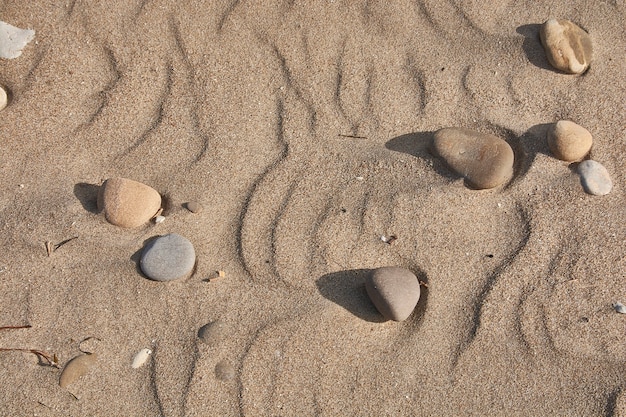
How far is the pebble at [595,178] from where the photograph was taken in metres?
2.15

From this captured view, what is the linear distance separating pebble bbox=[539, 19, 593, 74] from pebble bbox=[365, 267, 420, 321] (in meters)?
1.20

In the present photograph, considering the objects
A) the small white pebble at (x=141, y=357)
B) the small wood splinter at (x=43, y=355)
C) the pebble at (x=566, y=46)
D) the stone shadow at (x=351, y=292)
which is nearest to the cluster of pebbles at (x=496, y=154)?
the pebble at (x=566, y=46)

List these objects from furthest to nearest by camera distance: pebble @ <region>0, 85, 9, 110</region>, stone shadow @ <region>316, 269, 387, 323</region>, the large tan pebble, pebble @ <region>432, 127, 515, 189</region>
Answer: pebble @ <region>0, 85, 9, 110</region>
pebble @ <region>432, 127, 515, 189</region>
stone shadow @ <region>316, 269, 387, 323</region>
the large tan pebble

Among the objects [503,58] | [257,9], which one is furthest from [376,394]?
[257,9]

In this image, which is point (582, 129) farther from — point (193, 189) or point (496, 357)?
point (193, 189)

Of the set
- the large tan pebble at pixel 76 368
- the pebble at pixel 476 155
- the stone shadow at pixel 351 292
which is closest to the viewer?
the large tan pebble at pixel 76 368

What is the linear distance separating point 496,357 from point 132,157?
1.64 metres

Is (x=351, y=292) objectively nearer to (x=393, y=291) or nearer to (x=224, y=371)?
(x=393, y=291)

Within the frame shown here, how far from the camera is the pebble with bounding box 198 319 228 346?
1.94m

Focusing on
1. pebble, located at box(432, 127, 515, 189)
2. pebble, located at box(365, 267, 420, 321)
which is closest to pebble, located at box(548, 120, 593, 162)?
pebble, located at box(432, 127, 515, 189)

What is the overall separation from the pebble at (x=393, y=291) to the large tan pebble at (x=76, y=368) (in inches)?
41.1

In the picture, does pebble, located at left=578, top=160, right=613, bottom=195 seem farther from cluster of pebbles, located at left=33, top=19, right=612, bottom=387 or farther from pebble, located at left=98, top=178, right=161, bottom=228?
pebble, located at left=98, top=178, right=161, bottom=228

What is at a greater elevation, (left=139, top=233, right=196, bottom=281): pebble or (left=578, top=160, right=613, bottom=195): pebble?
(left=578, top=160, right=613, bottom=195): pebble

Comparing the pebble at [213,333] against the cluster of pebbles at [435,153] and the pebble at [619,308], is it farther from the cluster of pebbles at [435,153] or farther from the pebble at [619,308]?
the pebble at [619,308]
